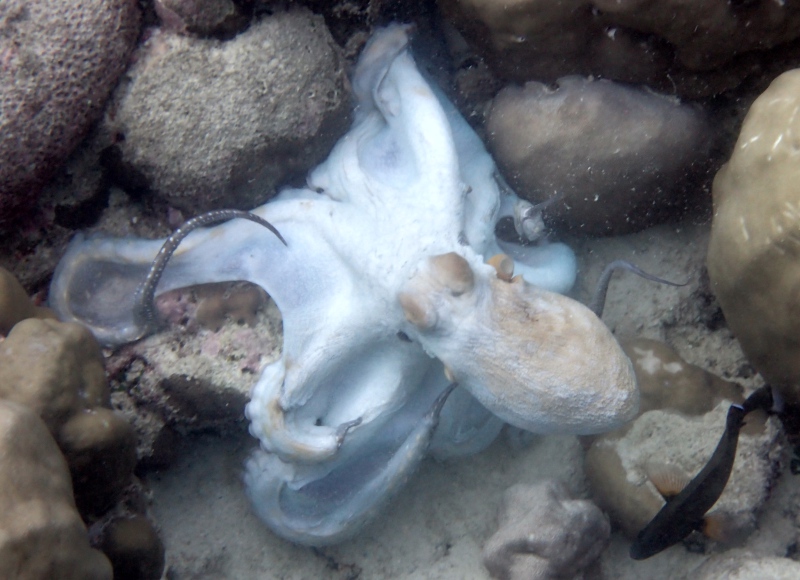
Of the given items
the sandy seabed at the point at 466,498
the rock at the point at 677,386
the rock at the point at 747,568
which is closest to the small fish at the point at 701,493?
the rock at the point at 747,568

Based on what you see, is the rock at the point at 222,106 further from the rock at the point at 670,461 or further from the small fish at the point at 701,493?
the small fish at the point at 701,493

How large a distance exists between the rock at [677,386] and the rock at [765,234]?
57 centimetres

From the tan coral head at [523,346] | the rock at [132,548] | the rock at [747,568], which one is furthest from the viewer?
the rock at [747,568]

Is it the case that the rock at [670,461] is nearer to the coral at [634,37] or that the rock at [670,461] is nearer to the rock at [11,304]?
the coral at [634,37]

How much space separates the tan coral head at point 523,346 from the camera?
2463 millimetres

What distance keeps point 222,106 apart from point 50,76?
2.53 ft

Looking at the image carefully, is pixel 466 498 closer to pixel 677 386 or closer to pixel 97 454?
pixel 677 386

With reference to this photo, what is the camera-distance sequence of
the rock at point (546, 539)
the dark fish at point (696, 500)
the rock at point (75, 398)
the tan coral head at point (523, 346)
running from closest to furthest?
the rock at point (75, 398) → the tan coral head at point (523, 346) → the dark fish at point (696, 500) → the rock at point (546, 539)

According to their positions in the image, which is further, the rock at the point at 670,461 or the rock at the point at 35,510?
the rock at the point at 670,461

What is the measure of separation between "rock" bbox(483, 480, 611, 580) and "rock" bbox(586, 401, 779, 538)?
8.4 inches

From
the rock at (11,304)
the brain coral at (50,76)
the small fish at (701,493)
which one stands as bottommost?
the small fish at (701,493)

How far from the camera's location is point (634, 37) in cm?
278

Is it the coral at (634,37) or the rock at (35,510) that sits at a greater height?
the coral at (634,37)

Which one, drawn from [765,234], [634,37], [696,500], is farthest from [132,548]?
[634,37]
